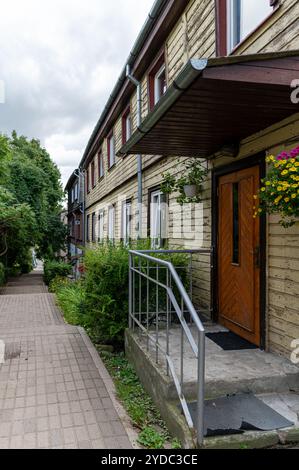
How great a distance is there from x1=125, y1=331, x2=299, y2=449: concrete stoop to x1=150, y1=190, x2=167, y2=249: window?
375cm

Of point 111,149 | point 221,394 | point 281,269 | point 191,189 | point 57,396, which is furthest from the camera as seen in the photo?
point 111,149

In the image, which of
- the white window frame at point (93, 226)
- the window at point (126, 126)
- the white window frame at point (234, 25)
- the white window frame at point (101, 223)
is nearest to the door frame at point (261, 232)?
the white window frame at point (234, 25)

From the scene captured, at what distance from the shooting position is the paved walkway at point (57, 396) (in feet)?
9.33

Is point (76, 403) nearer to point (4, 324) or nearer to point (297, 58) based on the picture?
point (297, 58)

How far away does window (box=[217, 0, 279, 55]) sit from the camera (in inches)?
164

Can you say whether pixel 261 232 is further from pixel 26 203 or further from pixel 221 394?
pixel 26 203

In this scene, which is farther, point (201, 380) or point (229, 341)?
point (229, 341)

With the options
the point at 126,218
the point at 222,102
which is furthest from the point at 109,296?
the point at 126,218

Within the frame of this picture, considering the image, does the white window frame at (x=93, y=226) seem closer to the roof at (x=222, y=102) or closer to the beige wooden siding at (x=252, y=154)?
the beige wooden siding at (x=252, y=154)

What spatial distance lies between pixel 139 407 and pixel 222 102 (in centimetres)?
288

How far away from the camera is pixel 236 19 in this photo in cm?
471

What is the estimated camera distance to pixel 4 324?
7.55m

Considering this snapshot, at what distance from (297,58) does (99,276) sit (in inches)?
144

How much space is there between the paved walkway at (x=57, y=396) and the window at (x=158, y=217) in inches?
102
